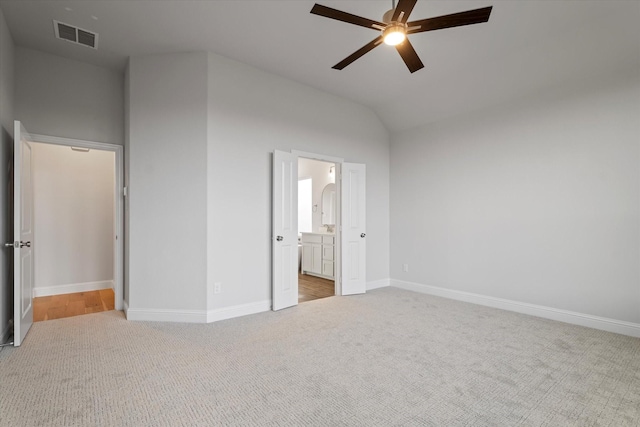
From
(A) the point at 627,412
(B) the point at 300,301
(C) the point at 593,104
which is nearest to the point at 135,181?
(B) the point at 300,301

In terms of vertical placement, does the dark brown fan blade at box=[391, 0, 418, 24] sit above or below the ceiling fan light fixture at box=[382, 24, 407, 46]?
above

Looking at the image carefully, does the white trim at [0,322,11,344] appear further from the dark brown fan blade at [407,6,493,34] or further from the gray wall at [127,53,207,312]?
the dark brown fan blade at [407,6,493,34]

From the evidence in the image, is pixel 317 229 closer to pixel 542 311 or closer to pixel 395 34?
pixel 542 311

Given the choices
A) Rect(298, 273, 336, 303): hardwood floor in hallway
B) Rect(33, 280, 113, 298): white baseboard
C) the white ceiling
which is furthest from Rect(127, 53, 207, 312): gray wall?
Rect(33, 280, 113, 298): white baseboard

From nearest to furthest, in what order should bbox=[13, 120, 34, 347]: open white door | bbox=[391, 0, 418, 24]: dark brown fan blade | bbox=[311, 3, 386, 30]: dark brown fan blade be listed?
1. bbox=[391, 0, 418, 24]: dark brown fan blade
2. bbox=[311, 3, 386, 30]: dark brown fan blade
3. bbox=[13, 120, 34, 347]: open white door

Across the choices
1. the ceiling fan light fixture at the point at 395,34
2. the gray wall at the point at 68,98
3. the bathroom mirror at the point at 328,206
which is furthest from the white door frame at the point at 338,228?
the gray wall at the point at 68,98

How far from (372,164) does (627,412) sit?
4219 millimetres

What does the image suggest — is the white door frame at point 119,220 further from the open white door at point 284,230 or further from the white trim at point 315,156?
the white trim at point 315,156

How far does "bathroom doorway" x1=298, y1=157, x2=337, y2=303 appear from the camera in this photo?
600 cm

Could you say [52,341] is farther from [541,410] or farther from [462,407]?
[541,410]

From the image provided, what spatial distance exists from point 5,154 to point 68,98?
107 cm

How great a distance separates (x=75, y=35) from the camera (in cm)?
333

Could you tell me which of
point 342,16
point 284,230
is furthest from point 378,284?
point 342,16

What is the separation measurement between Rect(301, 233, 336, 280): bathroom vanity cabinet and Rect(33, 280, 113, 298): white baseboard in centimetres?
352
